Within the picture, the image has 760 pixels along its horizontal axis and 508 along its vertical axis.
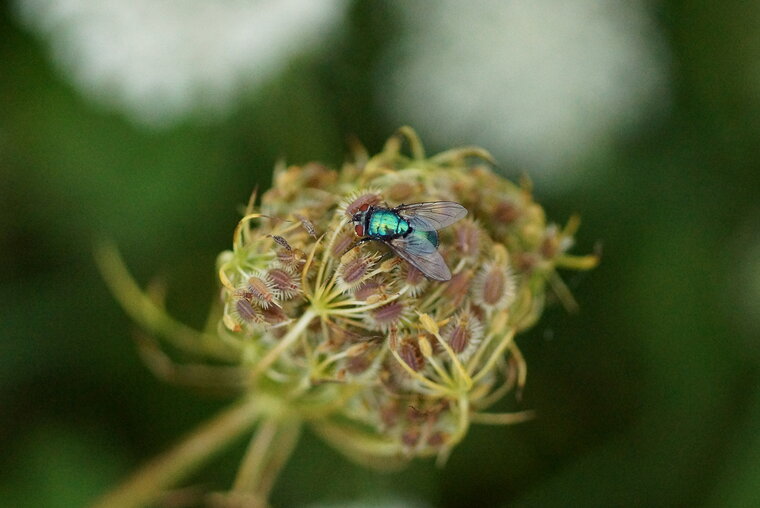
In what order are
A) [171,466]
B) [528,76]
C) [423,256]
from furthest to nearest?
[528,76], [171,466], [423,256]

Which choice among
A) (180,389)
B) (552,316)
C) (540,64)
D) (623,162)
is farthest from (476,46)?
(180,389)

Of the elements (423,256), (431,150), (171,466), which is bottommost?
(171,466)

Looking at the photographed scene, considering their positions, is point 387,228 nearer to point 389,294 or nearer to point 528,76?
point 389,294

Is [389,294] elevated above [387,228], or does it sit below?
below

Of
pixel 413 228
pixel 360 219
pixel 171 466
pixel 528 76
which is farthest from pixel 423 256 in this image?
pixel 528 76

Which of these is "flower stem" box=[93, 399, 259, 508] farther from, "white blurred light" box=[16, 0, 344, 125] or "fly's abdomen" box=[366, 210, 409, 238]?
"white blurred light" box=[16, 0, 344, 125]

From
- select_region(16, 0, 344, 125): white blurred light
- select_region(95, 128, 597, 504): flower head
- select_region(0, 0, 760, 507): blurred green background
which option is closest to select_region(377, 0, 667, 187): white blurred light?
select_region(0, 0, 760, 507): blurred green background

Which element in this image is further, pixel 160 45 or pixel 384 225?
pixel 160 45

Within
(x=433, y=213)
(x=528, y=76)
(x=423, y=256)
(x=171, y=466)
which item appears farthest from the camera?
(x=528, y=76)

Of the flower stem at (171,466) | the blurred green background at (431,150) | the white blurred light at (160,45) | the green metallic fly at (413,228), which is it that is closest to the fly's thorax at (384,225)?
Answer: the green metallic fly at (413,228)
